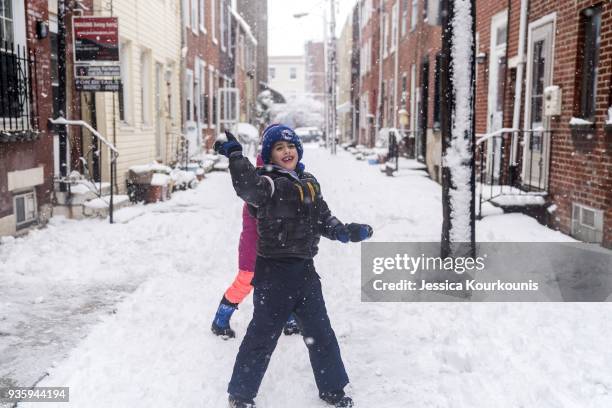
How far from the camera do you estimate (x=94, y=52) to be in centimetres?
916

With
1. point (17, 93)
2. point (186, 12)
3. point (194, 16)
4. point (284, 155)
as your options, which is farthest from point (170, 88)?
point (284, 155)

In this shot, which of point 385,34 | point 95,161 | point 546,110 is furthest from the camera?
point 385,34

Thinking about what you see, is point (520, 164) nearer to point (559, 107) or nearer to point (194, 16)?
point (559, 107)

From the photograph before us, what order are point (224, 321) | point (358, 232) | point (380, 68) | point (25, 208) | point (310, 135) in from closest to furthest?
point (358, 232) → point (224, 321) → point (25, 208) → point (380, 68) → point (310, 135)

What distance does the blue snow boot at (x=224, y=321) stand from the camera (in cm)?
437

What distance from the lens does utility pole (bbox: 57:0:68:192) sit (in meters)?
8.95

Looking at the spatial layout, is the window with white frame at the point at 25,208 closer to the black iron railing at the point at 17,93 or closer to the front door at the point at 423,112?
the black iron railing at the point at 17,93

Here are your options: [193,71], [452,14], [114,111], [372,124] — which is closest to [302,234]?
[452,14]

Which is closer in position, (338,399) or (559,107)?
(338,399)

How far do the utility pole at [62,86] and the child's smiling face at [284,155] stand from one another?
662cm

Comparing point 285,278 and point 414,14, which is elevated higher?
point 414,14

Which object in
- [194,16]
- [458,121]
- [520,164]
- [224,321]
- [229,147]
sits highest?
[194,16]

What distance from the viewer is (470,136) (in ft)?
17.8

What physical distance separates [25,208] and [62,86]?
210 centimetres
